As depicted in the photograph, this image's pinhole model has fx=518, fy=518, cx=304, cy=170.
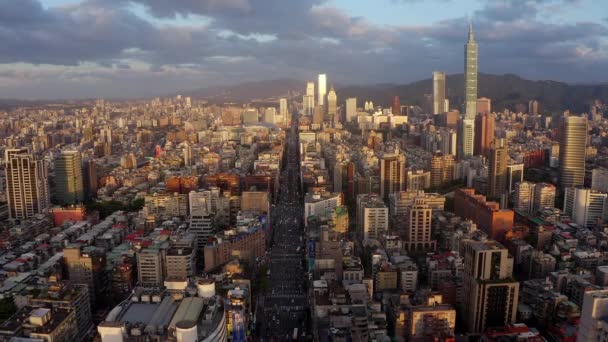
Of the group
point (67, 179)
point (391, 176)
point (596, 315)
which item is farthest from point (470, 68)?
point (596, 315)

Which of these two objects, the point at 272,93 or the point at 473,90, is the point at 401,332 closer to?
the point at 473,90

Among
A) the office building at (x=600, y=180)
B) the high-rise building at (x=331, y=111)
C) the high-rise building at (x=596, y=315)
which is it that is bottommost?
the office building at (x=600, y=180)

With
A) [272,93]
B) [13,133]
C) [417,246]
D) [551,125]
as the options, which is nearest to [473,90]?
[551,125]

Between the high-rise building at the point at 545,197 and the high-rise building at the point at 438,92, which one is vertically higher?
the high-rise building at the point at 438,92

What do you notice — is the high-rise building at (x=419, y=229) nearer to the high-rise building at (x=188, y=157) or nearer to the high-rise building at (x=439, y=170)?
the high-rise building at (x=439, y=170)

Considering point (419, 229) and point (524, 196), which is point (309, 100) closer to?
point (524, 196)

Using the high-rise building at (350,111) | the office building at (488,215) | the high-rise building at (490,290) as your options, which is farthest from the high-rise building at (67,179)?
the high-rise building at (350,111)
